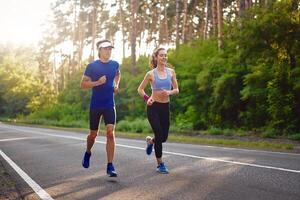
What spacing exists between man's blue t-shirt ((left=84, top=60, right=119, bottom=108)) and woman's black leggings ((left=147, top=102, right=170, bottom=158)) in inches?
27.3

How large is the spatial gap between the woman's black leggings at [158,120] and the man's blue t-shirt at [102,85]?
69 cm

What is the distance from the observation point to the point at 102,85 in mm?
7258

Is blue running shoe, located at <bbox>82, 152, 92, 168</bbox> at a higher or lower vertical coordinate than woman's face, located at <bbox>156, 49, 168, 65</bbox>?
lower

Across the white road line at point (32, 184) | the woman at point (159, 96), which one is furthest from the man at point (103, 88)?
the white road line at point (32, 184)

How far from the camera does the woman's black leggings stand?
7.56m

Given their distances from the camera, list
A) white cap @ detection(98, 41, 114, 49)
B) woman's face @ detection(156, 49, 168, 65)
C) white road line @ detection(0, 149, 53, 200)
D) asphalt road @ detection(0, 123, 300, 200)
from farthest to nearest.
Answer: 1. woman's face @ detection(156, 49, 168, 65)
2. white cap @ detection(98, 41, 114, 49)
3. white road line @ detection(0, 149, 53, 200)
4. asphalt road @ detection(0, 123, 300, 200)

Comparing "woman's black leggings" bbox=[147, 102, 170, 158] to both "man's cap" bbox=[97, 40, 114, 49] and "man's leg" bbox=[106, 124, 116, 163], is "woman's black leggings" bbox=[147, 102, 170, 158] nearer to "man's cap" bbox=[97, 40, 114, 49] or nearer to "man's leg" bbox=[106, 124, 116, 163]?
"man's leg" bbox=[106, 124, 116, 163]


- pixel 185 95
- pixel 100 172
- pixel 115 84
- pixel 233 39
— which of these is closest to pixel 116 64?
pixel 115 84

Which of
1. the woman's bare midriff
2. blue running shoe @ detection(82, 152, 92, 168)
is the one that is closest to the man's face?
the woman's bare midriff

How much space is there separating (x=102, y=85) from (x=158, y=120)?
3.57ft

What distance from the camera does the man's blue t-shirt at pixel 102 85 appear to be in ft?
23.7

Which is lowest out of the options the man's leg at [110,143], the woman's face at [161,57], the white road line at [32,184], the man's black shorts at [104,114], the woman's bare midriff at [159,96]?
the white road line at [32,184]

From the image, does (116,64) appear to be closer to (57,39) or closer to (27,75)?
(57,39)

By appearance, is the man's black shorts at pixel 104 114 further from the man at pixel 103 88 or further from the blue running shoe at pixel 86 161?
the blue running shoe at pixel 86 161
